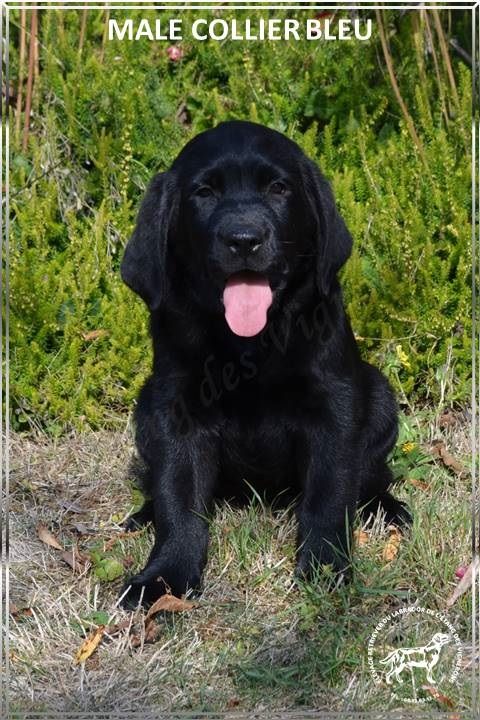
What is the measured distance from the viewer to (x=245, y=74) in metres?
5.65

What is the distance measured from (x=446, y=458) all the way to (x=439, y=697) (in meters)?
1.51

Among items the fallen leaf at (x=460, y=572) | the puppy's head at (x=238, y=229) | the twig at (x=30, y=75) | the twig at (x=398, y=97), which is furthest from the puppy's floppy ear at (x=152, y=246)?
the twig at (x=30, y=75)

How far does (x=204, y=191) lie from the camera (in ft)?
10.5

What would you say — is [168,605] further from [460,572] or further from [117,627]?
[460,572]

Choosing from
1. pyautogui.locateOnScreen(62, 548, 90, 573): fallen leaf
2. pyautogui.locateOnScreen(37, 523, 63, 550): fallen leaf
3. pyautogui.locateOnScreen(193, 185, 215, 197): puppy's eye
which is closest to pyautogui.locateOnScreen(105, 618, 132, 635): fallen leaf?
pyautogui.locateOnScreen(62, 548, 90, 573): fallen leaf

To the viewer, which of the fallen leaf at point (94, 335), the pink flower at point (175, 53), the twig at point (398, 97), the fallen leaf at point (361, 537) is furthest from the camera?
the pink flower at point (175, 53)

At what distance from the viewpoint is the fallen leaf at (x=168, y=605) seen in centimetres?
301

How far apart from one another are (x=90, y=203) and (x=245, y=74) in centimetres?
103

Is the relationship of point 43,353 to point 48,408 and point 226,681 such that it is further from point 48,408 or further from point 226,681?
point 226,681

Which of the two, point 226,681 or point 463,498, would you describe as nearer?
point 226,681

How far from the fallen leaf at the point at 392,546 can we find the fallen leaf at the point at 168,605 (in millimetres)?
615

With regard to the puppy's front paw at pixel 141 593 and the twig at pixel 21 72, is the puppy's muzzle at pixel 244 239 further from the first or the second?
the twig at pixel 21 72

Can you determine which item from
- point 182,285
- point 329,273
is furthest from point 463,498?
point 182,285

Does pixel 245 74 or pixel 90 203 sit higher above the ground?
pixel 245 74
